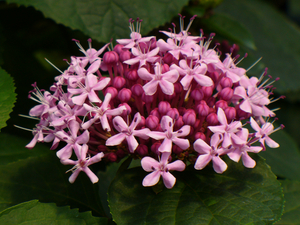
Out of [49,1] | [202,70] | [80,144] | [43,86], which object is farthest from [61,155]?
[43,86]

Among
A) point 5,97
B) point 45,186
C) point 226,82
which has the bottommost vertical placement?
point 45,186

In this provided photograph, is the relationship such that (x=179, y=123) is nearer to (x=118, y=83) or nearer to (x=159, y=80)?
(x=159, y=80)

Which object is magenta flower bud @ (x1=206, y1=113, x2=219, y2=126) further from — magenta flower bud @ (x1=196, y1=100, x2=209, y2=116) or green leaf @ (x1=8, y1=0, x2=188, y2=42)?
green leaf @ (x1=8, y1=0, x2=188, y2=42)

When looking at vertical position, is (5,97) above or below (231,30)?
below

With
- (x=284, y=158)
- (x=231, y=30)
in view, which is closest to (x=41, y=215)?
(x=231, y=30)

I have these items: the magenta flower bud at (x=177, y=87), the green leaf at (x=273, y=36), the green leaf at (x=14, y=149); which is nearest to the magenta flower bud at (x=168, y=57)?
the magenta flower bud at (x=177, y=87)
